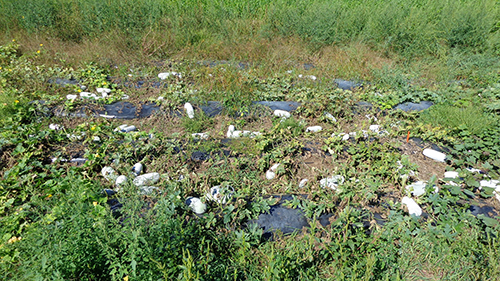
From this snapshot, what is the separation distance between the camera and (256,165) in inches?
128

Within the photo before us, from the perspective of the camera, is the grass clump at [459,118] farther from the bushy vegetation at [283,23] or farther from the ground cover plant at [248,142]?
the bushy vegetation at [283,23]

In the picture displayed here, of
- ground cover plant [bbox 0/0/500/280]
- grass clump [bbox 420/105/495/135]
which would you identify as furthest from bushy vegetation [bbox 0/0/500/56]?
grass clump [bbox 420/105/495/135]

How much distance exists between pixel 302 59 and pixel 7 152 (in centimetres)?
465

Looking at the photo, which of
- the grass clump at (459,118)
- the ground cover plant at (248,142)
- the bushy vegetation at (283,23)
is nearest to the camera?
the ground cover plant at (248,142)

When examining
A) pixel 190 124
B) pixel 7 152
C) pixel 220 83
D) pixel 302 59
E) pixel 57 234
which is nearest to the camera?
pixel 57 234

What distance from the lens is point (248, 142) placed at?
3.47 metres

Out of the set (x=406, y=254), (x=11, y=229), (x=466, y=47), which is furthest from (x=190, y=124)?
(x=466, y=47)

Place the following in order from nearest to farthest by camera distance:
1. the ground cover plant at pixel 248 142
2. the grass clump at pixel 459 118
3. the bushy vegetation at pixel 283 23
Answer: the ground cover plant at pixel 248 142 < the grass clump at pixel 459 118 < the bushy vegetation at pixel 283 23

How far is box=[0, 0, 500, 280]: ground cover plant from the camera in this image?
2230 mm

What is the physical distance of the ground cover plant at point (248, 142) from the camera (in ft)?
7.32

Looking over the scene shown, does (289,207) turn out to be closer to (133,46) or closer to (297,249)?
(297,249)

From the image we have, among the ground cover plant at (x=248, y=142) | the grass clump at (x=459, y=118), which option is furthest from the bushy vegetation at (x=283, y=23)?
the grass clump at (x=459, y=118)

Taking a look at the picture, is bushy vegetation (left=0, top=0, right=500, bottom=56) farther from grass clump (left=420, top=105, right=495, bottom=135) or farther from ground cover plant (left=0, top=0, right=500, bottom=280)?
grass clump (left=420, top=105, right=495, bottom=135)

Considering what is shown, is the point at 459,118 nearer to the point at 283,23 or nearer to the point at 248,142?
the point at 248,142
